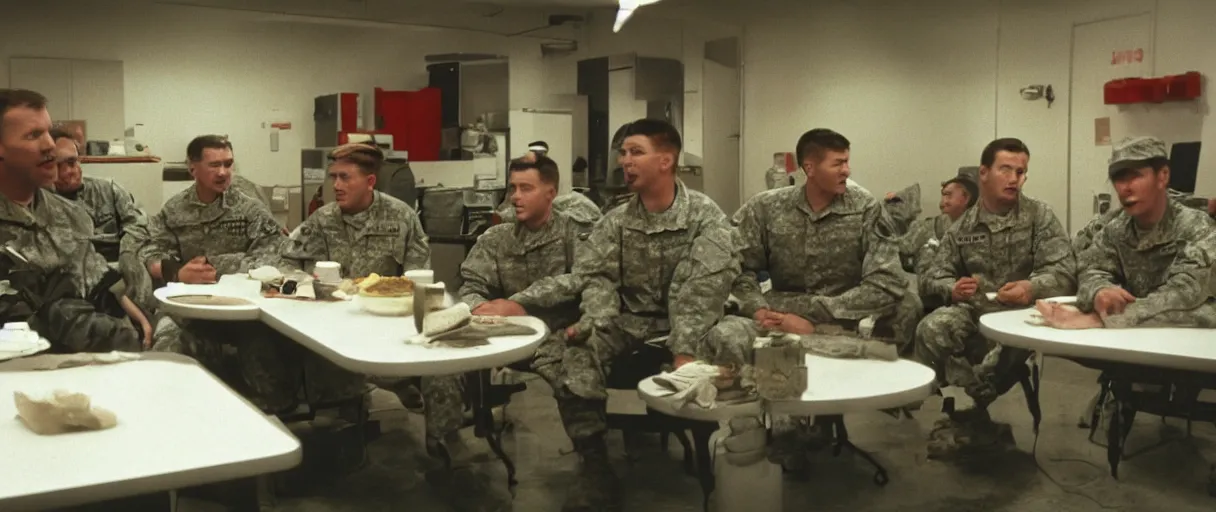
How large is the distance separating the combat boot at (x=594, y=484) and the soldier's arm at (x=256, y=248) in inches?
73.4

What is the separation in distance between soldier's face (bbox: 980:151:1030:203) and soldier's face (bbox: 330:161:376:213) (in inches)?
111

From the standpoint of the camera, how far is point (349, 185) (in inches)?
189

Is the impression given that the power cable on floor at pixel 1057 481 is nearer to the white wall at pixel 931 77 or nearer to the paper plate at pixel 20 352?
the white wall at pixel 931 77

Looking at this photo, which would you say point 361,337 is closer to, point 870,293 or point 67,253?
point 67,253

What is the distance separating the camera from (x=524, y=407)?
5742mm

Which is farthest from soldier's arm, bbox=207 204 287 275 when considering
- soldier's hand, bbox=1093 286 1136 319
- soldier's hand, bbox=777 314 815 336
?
soldier's hand, bbox=1093 286 1136 319

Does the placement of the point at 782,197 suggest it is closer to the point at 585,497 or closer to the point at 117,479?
the point at 585,497

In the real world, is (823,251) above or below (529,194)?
below

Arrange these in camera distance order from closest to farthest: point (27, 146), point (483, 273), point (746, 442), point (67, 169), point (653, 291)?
1. point (746, 442)
2. point (27, 146)
3. point (653, 291)
4. point (483, 273)
5. point (67, 169)

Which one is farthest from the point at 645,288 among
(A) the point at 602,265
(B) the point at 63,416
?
(B) the point at 63,416

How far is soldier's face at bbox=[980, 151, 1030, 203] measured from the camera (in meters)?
4.84

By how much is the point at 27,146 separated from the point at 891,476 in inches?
132

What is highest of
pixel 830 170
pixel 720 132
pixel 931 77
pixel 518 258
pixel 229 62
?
pixel 229 62

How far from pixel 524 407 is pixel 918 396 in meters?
3.19
